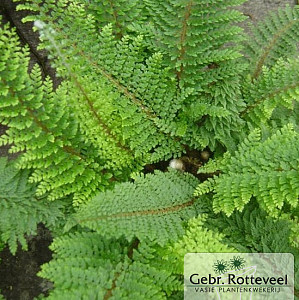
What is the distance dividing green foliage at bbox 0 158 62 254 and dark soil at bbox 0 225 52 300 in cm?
67

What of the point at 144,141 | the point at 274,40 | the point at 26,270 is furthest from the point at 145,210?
the point at 274,40

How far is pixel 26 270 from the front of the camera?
314cm

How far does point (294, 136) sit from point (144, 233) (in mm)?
1144

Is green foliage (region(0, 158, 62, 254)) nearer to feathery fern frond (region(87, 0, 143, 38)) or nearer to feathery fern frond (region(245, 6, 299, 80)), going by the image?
feathery fern frond (region(87, 0, 143, 38))

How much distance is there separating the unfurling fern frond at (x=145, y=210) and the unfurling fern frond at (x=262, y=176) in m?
0.18

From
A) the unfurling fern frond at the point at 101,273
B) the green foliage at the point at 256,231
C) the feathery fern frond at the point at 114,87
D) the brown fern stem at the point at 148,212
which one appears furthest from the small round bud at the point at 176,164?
the unfurling fern frond at the point at 101,273

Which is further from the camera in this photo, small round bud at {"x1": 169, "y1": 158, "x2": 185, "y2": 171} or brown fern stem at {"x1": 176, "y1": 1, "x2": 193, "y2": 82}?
small round bud at {"x1": 169, "y1": 158, "x2": 185, "y2": 171}

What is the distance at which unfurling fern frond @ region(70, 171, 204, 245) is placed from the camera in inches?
86.3

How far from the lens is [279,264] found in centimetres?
236

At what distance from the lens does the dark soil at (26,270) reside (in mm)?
3084

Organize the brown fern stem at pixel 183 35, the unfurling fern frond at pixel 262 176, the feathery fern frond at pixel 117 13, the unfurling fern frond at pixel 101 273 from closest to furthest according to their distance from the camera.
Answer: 1. the unfurling fern frond at pixel 101 273
2. the unfurling fern frond at pixel 262 176
3. the brown fern stem at pixel 183 35
4. the feathery fern frond at pixel 117 13

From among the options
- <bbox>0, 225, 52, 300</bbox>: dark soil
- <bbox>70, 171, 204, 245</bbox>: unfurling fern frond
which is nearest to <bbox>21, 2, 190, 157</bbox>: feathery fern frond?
<bbox>70, 171, 204, 245</bbox>: unfurling fern frond

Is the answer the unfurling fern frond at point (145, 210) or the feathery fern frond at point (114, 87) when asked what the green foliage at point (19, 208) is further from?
the feathery fern frond at point (114, 87)

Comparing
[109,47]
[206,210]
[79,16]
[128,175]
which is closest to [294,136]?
[206,210]
